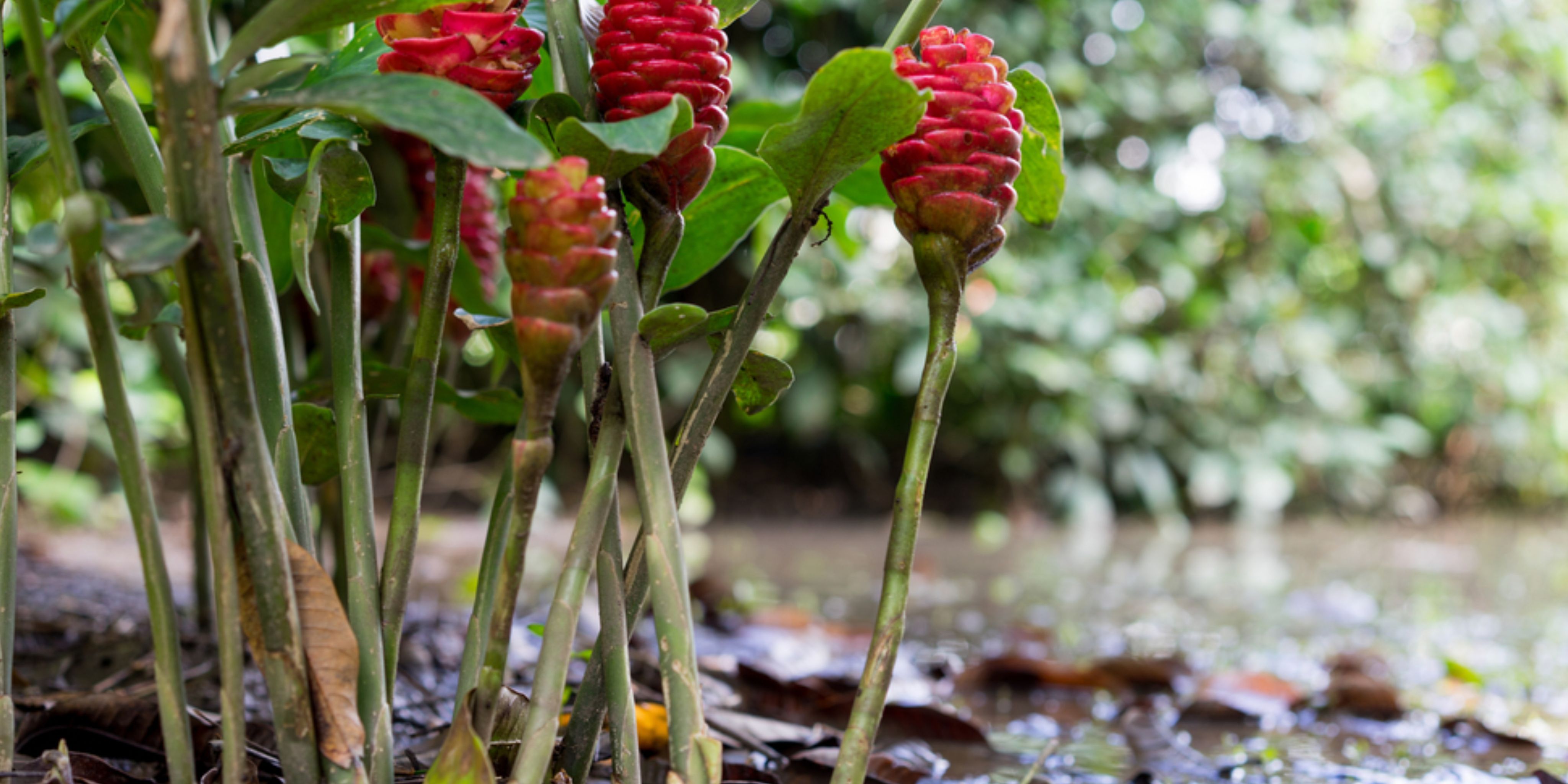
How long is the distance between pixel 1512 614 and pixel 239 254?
1.70m

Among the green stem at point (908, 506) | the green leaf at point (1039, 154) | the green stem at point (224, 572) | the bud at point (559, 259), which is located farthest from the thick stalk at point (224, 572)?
the green leaf at point (1039, 154)

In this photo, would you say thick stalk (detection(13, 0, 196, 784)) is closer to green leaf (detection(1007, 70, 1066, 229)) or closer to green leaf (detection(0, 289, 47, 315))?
green leaf (detection(0, 289, 47, 315))

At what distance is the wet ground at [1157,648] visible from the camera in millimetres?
811

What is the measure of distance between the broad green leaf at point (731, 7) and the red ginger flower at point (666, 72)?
3.3 inches

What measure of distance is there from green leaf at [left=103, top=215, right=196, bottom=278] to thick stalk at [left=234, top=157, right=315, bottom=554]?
0.32 ft

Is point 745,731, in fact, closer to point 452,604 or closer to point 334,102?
point 334,102

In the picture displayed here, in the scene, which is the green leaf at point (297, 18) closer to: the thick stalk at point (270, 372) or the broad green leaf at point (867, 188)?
the thick stalk at point (270, 372)

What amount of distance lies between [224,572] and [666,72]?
0.23 meters

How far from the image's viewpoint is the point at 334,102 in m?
0.34

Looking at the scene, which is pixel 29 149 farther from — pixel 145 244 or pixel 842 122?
pixel 842 122

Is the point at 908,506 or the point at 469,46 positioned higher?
the point at 469,46

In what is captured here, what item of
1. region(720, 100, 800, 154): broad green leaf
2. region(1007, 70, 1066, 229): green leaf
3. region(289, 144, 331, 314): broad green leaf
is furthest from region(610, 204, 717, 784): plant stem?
region(720, 100, 800, 154): broad green leaf

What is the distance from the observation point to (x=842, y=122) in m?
0.41

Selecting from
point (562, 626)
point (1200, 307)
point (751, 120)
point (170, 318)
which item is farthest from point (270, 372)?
point (1200, 307)
